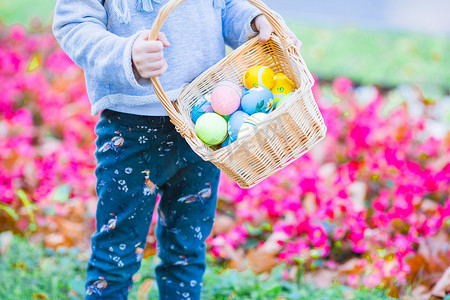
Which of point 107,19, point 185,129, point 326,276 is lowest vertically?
point 326,276

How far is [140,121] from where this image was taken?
149cm

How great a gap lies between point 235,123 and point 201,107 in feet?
0.45

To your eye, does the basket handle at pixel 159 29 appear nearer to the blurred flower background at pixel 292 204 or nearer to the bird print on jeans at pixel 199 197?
the bird print on jeans at pixel 199 197

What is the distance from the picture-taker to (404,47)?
190 inches

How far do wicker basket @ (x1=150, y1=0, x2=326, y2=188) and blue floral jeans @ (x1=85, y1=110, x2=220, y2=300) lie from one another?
13cm

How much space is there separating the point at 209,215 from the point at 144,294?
0.56 meters

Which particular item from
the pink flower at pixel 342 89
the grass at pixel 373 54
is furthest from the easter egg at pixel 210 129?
the grass at pixel 373 54

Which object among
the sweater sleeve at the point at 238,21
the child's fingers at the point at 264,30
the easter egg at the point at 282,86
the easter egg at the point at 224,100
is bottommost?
the easter egg at the point at 224,100

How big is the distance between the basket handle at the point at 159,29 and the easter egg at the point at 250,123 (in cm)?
15

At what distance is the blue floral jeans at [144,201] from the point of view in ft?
4.93

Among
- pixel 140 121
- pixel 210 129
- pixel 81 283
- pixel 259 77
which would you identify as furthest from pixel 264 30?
pixel 81 283

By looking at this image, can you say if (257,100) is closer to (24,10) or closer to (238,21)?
(238,21)

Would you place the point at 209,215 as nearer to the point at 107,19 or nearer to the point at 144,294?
the point at 144,294

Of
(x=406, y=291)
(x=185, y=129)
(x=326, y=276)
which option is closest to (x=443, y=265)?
(x=406, y=291)
